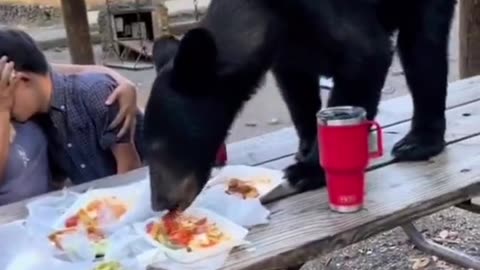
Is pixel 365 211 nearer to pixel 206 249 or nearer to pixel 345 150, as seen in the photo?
pixel 345 150

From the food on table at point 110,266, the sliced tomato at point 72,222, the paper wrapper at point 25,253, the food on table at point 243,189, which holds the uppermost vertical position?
the paper wrapper at point 25,253

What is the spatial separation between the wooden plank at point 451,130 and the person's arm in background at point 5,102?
27.0 inches

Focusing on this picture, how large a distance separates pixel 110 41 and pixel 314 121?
4.88 metres

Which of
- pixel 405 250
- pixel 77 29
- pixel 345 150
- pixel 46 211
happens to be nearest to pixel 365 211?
pixel 345 150

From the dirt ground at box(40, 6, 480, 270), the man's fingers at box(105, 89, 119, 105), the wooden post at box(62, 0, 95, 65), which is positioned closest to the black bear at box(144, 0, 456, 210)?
the man's fingers at box(105, 89, 119, 105)

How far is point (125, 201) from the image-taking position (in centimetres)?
214

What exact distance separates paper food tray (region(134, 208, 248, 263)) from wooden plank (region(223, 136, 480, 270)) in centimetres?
3

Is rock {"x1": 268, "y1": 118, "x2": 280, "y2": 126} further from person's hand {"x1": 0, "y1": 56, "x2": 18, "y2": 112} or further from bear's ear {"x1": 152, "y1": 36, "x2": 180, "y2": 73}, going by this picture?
bear's ear {"x1": 152, "y1": 36, "x2": 180, "y2": 73}

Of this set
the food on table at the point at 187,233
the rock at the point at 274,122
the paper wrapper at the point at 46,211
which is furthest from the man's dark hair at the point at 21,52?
the rock at the point at 274,122

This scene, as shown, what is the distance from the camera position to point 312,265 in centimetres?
342

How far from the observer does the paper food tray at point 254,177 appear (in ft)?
7.25

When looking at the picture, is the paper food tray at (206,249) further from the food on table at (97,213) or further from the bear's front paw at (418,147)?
the bear's front paw at (418,147)

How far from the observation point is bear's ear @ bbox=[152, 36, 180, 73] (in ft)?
7.73

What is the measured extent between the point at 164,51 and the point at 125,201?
1.37 feet
